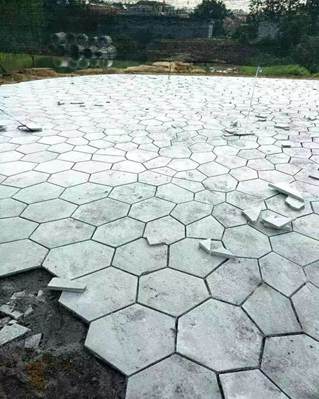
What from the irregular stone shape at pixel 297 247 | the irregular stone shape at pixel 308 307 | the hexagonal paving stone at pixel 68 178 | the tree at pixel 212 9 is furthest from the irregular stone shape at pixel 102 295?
the tree at pixel 212 9

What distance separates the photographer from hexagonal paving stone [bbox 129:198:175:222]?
244cm

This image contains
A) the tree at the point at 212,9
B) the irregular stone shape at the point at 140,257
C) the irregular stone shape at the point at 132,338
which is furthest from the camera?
the tree at the point at 212,9

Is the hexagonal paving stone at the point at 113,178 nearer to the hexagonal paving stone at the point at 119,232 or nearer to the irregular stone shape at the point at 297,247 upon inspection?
the hexagonal paving stone at the point at 119,232

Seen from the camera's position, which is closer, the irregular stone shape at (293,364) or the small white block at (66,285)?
the irregular stone shape at (293,364)

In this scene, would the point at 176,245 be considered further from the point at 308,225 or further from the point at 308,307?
the point at 308,225

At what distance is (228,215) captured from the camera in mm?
2494

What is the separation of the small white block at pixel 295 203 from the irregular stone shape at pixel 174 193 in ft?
2.80

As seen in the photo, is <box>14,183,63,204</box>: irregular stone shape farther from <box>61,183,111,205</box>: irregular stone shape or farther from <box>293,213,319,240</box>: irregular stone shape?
<box>293,213,319,240</box>: irregular stone shape

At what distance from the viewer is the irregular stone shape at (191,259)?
192 cm

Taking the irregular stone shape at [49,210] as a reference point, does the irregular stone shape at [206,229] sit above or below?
above

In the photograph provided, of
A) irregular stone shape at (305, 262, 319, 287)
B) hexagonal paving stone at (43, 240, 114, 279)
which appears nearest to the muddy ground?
hexagonal paving stone at (43, 240, 114, 279)

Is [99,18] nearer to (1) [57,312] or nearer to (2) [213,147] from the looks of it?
(2) [213,147]

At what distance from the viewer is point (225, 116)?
553 cm

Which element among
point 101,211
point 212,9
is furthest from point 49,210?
point 212,9
